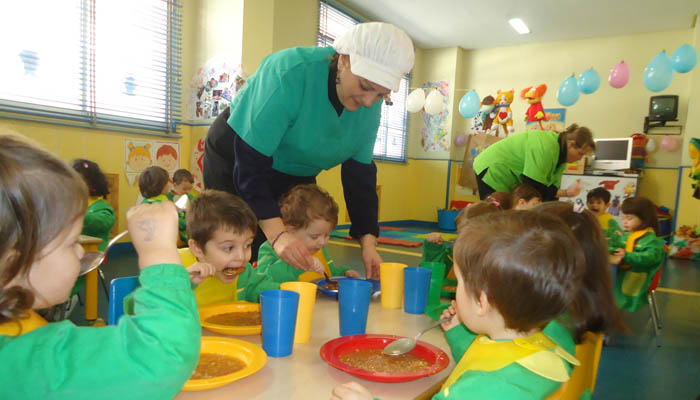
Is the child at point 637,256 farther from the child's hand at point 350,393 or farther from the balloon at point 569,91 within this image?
the balloon at point 569,91

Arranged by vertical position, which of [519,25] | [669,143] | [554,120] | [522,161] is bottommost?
[522,161]

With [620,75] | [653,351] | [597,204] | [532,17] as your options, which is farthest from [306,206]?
[532,17]

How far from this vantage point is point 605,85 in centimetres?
777

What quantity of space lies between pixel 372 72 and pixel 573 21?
716 centimetres

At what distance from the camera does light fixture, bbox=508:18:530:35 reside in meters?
7.31

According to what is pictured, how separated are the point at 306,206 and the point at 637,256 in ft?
7.60

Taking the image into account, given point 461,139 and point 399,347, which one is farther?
point 461,139

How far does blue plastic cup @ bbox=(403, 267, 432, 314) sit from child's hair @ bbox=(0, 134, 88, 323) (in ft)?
3.03

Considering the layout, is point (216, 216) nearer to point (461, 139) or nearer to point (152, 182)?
point (152, 182)

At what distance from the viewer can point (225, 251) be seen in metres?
1.59

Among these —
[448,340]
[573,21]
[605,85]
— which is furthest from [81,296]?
[605,85]

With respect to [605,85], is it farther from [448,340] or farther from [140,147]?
[448,340]

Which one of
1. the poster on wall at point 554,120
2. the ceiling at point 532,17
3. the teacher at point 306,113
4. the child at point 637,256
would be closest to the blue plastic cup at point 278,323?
the teacher at point 306,113

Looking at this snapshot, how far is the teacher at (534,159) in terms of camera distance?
129 inches
